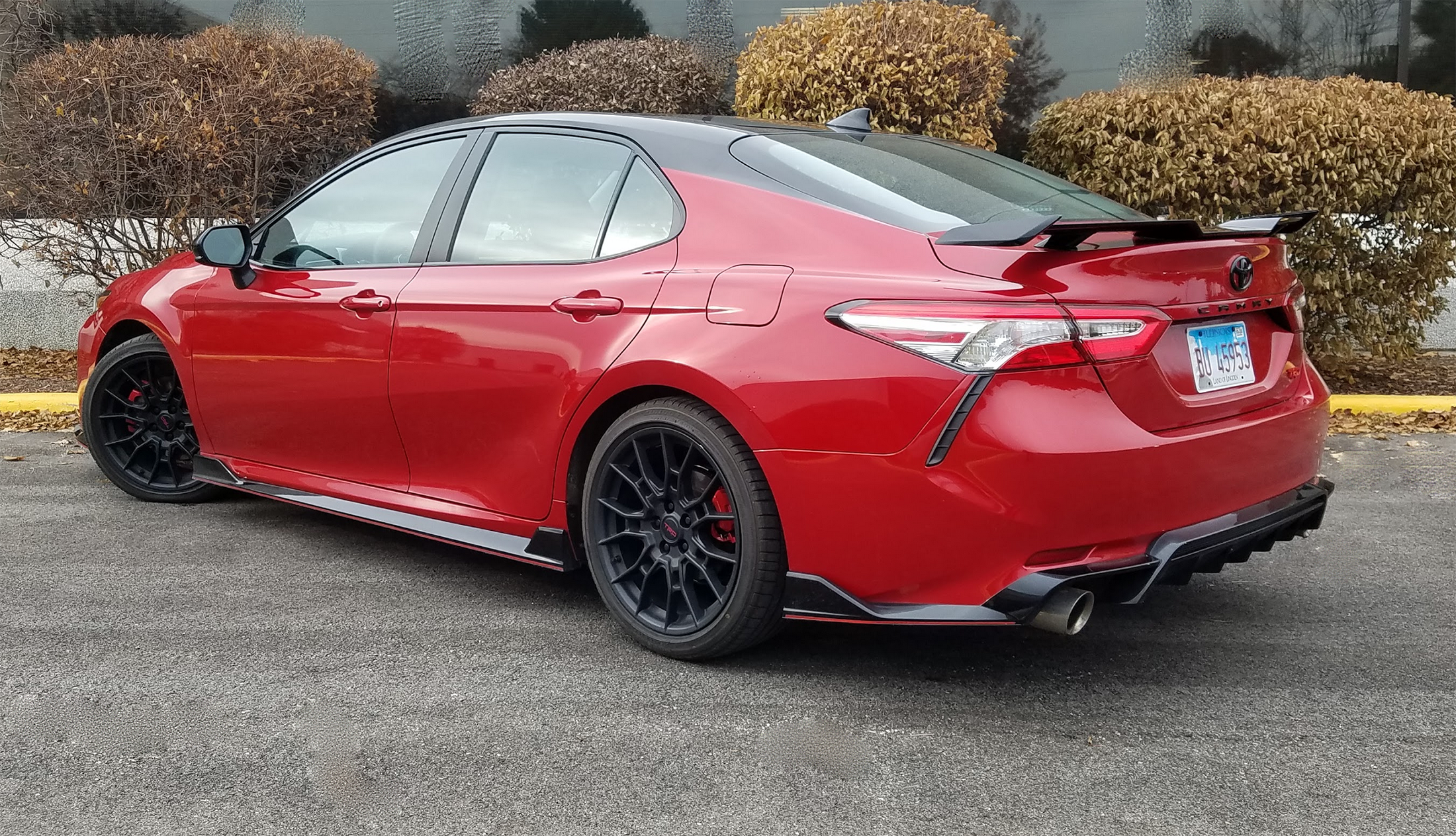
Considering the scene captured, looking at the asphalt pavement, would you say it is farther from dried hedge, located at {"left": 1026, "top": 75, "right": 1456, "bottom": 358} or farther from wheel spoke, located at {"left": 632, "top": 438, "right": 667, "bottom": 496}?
dried hedge, located at {"left": 1026, "top": 75, "right": 1456, "bottom": 358}

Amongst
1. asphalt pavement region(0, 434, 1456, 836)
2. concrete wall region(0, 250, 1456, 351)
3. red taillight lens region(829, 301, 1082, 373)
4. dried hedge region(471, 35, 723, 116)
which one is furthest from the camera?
concrete wall region(0, 250, 1456, 351)

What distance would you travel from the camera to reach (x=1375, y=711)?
3.04 meters

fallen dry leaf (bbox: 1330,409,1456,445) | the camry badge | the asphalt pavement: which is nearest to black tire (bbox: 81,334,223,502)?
the asphalt pavement

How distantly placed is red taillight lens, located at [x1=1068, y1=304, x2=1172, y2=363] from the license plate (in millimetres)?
176

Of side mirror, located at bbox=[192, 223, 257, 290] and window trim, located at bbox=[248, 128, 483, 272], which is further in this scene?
side mirror, located at bbox=[192, 223, 257, 290]

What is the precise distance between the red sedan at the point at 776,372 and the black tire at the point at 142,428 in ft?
2.72

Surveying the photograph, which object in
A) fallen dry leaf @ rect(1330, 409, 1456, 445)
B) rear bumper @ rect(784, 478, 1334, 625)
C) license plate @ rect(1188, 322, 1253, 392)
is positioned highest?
license plate @ rect(1188, 322, 1253, 392)

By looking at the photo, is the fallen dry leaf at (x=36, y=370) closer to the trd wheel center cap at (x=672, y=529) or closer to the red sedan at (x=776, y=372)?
the red sedan at (x=776, y=372)

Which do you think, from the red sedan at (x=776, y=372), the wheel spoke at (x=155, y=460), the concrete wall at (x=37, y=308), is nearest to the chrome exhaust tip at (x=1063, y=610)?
the red sedan at (x=776, y=372)

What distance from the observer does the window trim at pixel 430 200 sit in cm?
408

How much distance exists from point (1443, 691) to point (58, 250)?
8.26 meters

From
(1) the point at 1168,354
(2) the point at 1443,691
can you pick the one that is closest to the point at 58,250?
(1) the point at 1168,354

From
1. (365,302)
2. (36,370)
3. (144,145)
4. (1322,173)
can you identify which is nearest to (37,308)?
(36,370)

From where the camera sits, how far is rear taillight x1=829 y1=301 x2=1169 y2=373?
279 centimetres
